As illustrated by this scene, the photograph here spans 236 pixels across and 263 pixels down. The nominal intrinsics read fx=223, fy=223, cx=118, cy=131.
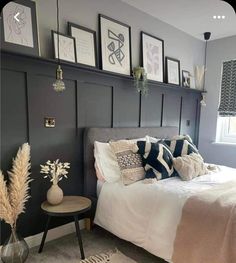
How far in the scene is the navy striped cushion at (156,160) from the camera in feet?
7.54

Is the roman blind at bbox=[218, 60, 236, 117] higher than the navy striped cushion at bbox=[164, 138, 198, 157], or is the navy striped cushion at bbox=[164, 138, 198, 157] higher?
the roman blind at bbox=[218, 60, 236, 117]

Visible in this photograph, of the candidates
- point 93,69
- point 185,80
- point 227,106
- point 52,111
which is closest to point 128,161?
point 52,111

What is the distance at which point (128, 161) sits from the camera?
2324 millimetres

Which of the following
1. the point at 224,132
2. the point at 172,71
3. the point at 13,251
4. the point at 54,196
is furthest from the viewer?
the point at 224,132

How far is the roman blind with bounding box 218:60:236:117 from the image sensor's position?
375 cm

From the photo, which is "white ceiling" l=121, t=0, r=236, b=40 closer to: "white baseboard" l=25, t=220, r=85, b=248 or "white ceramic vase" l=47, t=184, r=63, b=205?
"white ceramic vase" l=47, t=184, r=63, b=205

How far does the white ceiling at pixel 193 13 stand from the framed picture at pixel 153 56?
0.33 metres

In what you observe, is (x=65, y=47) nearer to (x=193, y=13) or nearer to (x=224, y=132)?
(x=193, y=13)

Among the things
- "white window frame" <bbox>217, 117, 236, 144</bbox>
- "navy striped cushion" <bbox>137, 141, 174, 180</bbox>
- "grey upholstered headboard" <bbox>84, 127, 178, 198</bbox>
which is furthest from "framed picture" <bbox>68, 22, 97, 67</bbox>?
"white window frame" <bbox>217, 117, 236, 144</bbox>

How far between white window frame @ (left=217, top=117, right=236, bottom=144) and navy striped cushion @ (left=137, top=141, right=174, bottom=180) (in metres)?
2.06

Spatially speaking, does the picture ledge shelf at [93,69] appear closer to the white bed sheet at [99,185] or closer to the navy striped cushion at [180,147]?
the navy striped cushion at [180,147]

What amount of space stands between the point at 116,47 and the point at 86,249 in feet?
7.43

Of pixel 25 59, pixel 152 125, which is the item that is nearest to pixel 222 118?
pixel 152 125

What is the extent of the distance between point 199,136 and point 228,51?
1562mm
